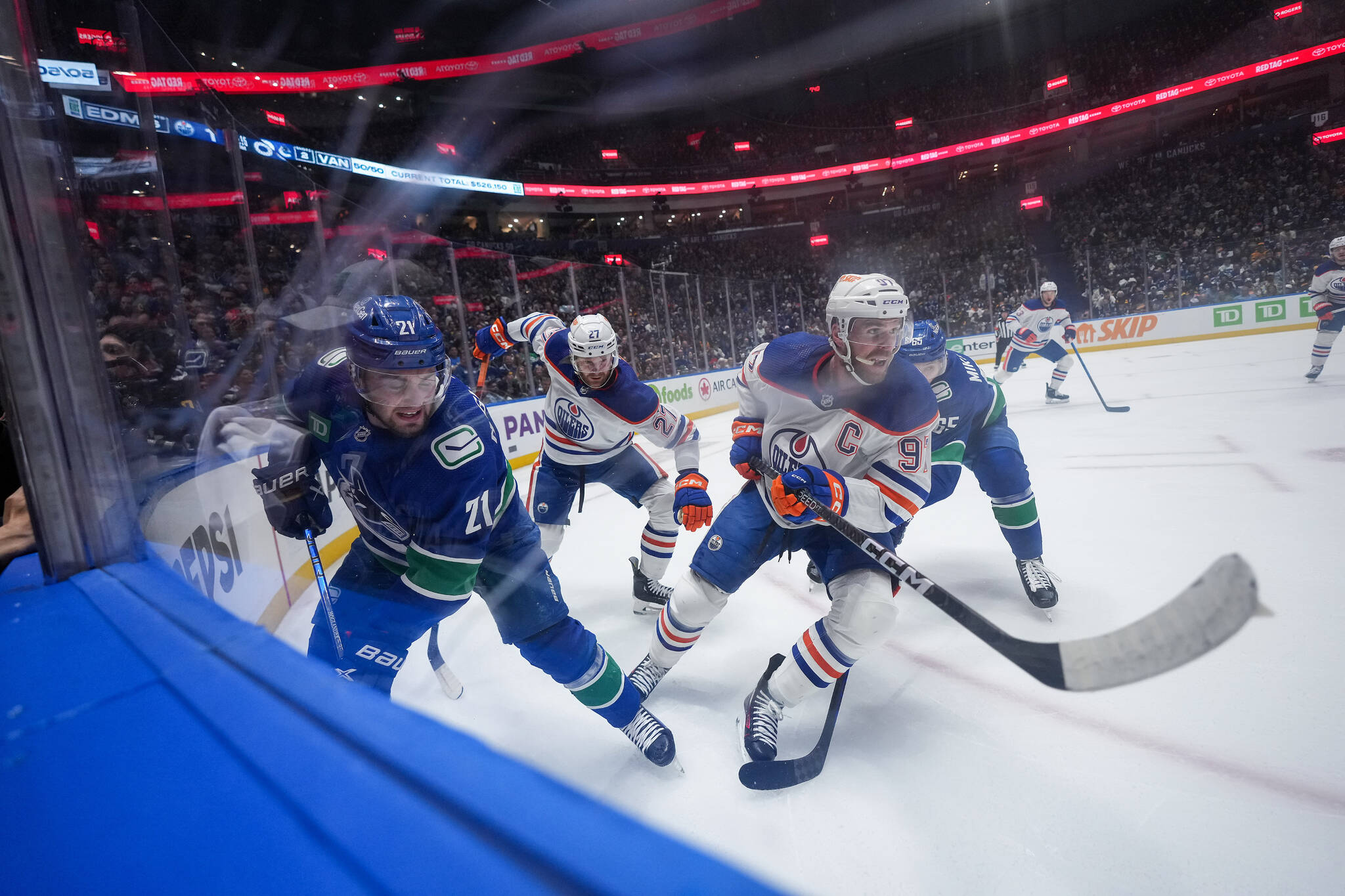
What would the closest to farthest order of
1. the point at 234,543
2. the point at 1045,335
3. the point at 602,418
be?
the point at 234,543, the point at 602,418, the point at 1045,335

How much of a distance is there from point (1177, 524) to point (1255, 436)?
188 centimetres

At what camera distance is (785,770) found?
167cm

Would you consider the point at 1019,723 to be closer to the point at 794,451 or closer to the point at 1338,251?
the point at 794,451

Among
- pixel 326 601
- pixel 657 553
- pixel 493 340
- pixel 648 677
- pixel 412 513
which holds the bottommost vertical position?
pixel 648 677

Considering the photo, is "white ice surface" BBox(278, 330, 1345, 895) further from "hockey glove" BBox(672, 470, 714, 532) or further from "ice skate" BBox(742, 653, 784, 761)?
"hockey glove" BBox(672, 470, 714, 532)

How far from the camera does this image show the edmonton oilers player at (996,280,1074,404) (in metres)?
6.98

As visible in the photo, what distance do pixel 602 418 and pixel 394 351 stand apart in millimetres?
1570

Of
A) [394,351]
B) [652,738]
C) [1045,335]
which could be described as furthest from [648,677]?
[1045,335]

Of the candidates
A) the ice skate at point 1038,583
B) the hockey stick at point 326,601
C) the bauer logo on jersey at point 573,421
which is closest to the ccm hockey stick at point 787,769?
the hockey stick at point 326,601

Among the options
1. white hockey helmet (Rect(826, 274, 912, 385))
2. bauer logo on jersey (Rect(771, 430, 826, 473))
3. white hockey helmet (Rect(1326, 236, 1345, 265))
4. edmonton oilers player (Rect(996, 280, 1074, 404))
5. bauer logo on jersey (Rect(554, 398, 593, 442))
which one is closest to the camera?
white hockey helmet (Rect(826, 274, 912, 385))

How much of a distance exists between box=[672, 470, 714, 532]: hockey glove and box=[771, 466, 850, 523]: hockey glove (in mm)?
585

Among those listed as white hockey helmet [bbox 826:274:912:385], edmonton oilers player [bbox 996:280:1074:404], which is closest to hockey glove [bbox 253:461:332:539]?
white hockey helmet [bbox 826:274:912:385]

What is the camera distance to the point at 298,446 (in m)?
1.61

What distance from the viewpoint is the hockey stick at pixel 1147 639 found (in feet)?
2.25
